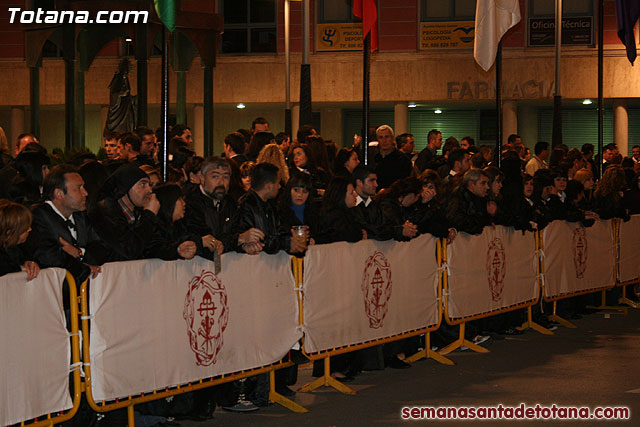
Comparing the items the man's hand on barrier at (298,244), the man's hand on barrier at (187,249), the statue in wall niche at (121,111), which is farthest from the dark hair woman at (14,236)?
the statue in wall niche at (121,111)

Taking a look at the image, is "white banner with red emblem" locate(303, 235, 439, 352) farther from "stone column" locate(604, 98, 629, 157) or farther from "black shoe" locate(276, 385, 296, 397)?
"stone column" locate(604, 98, 629, 157)

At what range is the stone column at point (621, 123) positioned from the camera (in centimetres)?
3509

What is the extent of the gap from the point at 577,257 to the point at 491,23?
11.5ft

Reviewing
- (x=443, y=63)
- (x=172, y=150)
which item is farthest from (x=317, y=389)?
(x=443, y=63)

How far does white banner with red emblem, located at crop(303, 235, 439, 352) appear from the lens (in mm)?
9672

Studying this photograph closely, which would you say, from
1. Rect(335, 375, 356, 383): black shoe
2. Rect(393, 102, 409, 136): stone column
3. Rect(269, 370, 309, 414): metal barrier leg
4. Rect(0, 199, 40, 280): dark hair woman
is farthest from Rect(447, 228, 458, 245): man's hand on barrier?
Rect(393, 102, 409, 136): stone column

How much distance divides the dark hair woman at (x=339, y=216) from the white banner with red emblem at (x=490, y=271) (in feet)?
5.65

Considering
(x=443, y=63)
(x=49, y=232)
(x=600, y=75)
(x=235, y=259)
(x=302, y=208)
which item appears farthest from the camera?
(x=443, y=63)

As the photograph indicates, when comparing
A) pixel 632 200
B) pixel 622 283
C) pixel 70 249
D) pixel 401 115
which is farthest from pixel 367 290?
pixel 401 115

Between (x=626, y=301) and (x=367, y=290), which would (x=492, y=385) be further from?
(x=626, y=301)

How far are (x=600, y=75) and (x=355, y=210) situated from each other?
10.8 m

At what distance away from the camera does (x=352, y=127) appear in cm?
3878

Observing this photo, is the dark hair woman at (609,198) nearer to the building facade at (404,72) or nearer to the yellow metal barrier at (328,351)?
the yellow metal barrier at (328,351)

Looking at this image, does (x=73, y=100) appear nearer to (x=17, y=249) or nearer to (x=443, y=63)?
(x=17, y=249)
